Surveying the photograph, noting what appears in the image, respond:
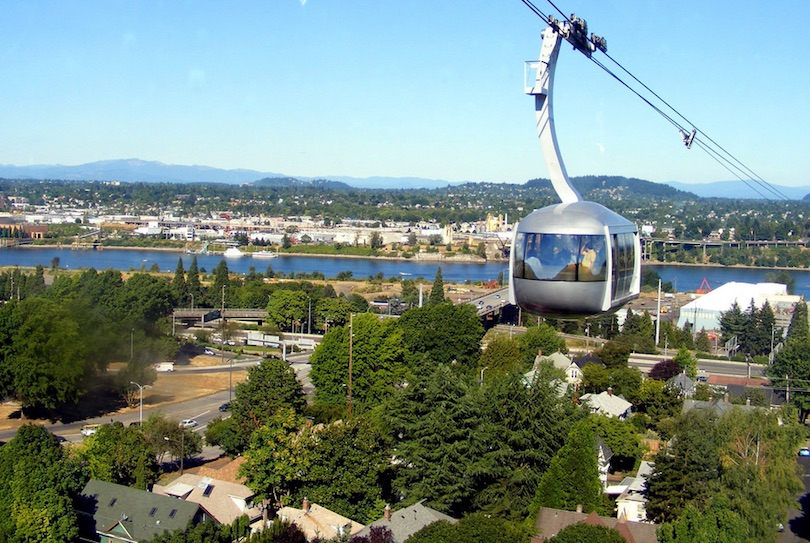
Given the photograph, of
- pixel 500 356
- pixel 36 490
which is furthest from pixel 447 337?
pixel 36 490

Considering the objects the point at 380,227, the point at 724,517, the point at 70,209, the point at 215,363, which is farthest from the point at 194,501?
the point at 70,209

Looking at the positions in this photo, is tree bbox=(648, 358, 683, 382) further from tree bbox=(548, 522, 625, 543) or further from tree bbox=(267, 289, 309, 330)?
tree bbox=(548, 522, 625, 543)

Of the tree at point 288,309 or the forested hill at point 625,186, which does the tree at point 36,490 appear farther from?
the forested hill at point 625,186

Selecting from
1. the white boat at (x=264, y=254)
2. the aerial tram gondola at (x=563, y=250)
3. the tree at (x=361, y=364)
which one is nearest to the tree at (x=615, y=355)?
the tree at (x=361, y=364)

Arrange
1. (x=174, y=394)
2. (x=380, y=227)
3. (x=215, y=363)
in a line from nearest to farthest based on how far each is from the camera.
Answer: (x=174, y=394) < (x=215, y=363) < (x=380, y=227)

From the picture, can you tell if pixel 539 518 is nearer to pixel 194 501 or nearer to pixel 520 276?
pixel 194 501

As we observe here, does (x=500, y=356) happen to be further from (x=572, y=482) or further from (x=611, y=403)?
(x=572, y=482)
